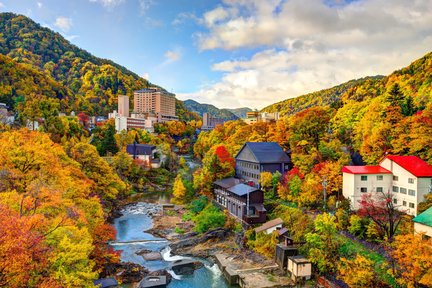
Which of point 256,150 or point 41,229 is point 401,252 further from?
point 256,150

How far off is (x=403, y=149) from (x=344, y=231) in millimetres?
9999

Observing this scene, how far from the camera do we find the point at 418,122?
82.2ft

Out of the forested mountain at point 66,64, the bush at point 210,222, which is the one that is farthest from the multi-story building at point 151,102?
the bush at point 210,222

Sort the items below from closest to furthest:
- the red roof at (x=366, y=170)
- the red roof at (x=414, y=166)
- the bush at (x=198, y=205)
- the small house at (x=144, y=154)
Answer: the red roof at (x=414, y=166) < the red roof at (x=366, y=170) < the bush at (x=198, y=205) < the small house at (x=144, y=154)

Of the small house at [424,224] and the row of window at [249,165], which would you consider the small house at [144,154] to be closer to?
the row of window at [249,165]

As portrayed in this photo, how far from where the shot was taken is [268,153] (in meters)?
36.0

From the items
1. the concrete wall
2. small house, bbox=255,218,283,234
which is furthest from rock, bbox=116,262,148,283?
the concrete wall

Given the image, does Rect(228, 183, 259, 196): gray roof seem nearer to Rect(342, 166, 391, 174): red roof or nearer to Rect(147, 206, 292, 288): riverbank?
Rect(147, 206, 292, 288): riverbank

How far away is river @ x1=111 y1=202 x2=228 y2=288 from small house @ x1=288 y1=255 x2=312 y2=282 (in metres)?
4.52

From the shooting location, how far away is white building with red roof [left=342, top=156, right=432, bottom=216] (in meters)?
21.1

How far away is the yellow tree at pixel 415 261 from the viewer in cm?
1336

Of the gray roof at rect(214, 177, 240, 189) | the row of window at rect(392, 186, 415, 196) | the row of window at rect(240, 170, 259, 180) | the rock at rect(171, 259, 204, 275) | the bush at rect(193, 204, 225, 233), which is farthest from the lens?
the row of window at rect(240, 170, 259, 180)

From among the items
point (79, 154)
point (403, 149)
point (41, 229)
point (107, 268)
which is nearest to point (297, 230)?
point (403, 149)

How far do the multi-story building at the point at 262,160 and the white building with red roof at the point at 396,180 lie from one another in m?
11.0
